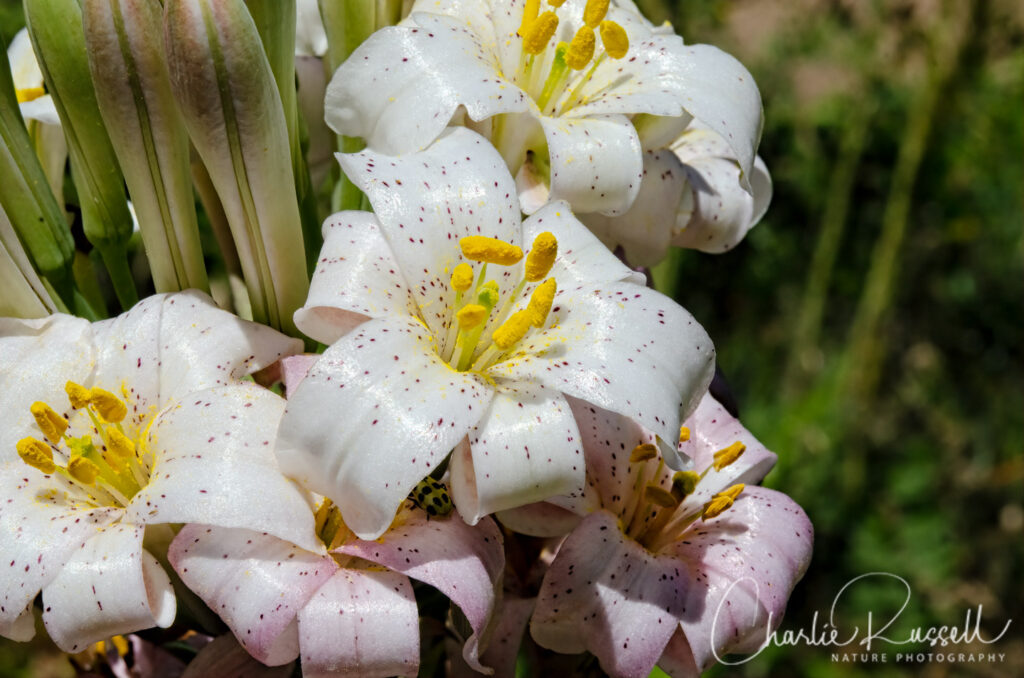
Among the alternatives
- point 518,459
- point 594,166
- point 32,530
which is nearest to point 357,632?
point 518,459

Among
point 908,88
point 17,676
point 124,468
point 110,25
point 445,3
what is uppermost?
point 110,25

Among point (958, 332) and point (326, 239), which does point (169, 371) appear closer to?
point (326, 239)

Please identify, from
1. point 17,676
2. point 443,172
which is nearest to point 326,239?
point 443,172

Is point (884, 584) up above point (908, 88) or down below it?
below

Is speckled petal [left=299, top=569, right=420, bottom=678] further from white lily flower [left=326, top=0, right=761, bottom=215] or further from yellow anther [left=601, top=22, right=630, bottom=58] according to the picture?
yellow anther [left=601, top=22, right=630, bottom=58]

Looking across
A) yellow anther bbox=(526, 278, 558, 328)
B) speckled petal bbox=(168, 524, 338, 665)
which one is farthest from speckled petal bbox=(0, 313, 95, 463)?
yellow anther bbox=(526, 278, 558, 328)

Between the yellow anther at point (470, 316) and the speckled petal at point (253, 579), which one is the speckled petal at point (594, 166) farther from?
the speckled petal at point (253, 579)
